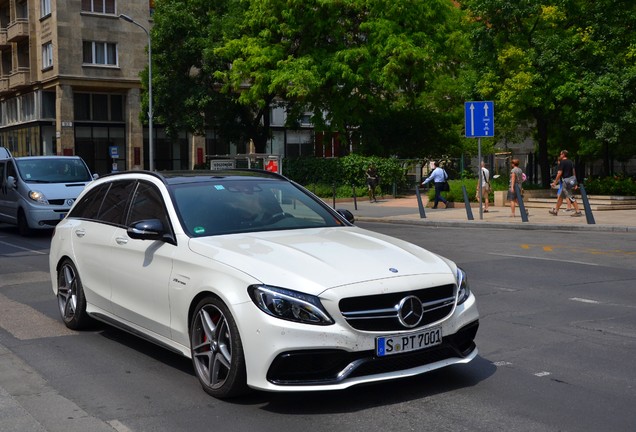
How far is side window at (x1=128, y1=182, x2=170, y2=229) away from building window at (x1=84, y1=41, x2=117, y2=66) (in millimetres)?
49598

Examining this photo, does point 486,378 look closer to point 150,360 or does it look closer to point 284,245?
point 284,245

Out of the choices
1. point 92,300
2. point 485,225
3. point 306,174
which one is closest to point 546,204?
point 485,225

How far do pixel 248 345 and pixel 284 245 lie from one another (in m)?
0.91

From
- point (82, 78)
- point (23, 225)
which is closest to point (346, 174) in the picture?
point (23, 225)

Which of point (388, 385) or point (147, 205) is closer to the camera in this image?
A: point (388, 385)

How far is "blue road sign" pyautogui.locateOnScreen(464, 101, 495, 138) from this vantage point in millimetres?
23562

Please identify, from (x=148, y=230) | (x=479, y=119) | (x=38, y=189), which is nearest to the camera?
(x=148, y=230)

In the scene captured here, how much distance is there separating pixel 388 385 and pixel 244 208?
1875 mm

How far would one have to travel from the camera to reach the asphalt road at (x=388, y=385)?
5.20 meters

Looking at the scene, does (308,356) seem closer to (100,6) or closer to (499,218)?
(499,218)

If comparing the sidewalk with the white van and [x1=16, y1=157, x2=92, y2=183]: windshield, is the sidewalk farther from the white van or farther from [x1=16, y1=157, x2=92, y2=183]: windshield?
the white van

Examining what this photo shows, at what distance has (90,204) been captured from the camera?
822 centimetres

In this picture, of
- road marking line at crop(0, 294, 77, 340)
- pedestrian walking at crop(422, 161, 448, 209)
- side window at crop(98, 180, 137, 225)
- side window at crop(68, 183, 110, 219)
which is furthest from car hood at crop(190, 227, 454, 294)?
pedestrian walking at crop(422, 161, 448, 209)

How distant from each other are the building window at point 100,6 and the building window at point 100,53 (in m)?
2.08
